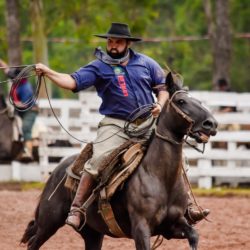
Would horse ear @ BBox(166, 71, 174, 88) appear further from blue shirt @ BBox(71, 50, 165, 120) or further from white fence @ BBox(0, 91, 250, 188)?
white fence @ BBox(0, 91, 250, 188)

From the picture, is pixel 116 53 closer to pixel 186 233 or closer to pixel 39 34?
pixel 186 233

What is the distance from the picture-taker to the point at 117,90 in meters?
9.76

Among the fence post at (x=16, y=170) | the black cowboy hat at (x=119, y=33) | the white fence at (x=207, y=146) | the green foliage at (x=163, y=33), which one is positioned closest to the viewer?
the black cowboy hat at (x=119, y=33)

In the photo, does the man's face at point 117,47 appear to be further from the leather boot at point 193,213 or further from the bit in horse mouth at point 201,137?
the leather boot at point 193,213

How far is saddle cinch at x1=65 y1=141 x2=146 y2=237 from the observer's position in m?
9.46

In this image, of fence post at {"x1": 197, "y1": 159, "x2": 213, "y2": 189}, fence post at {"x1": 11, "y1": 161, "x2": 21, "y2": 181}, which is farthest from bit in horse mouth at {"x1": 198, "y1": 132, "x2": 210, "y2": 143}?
fence post at {"x1": 11, "y1": 161, "x2": 21, "y2": 181}

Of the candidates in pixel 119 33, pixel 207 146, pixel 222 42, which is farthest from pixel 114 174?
pixel 222 42

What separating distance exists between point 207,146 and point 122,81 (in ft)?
28.4

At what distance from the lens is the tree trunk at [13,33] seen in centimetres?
2323

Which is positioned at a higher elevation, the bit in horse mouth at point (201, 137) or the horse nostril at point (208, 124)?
the horse nostril at point (208, 124)

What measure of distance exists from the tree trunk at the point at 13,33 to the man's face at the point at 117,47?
44.6ft

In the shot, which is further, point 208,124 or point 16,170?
point 16,170

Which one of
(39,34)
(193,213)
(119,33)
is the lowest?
(193,213)

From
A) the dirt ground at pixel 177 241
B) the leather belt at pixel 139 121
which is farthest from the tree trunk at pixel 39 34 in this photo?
the leather belt at pixel 139 121
